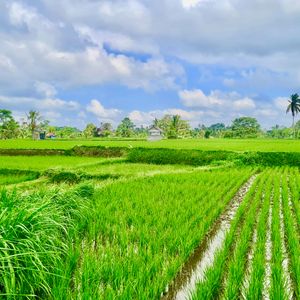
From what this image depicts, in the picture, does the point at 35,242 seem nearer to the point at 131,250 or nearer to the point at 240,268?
the point at 131,250

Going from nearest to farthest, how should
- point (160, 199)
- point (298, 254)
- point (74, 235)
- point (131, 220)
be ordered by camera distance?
1. point (298, 254)
2. point (74, 235)
3. point (131, 220)
4. point (160, 199)

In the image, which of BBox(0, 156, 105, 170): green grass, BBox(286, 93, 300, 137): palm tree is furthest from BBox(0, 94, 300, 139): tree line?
BBox(0, 156, 105, 170): green grass

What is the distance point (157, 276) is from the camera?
342 cm

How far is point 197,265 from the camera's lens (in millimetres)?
4305

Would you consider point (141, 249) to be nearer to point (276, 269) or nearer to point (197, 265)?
point (197, 265)

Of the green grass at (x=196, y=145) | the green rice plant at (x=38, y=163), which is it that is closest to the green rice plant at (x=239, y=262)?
the green rice plant at (x=38, y=163)

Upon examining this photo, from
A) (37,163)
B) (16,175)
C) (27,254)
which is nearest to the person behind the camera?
(27,254)

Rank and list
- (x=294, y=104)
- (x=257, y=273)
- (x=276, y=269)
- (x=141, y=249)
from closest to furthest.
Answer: (x=257, y=273) → (x=276, y=269) → (x=141, y=249) → (x=294, y=104)

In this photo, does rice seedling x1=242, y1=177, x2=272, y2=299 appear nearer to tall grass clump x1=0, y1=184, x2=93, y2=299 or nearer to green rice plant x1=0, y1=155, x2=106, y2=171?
tall grass clump x1=0, y1=184, x2=93, y2=299

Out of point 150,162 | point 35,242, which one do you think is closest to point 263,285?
point 35,242

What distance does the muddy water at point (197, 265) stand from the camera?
3533mm

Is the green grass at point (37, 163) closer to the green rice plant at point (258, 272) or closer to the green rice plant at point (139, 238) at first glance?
the green rice plant at point (139, 238)

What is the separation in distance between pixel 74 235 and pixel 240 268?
2.47 m

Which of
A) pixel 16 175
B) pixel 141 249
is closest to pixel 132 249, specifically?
pixel 141 249
